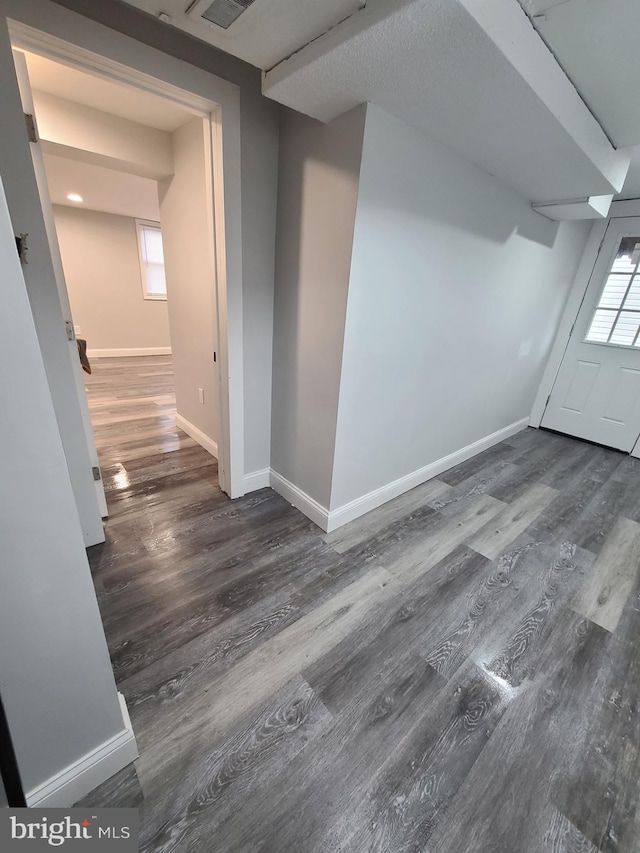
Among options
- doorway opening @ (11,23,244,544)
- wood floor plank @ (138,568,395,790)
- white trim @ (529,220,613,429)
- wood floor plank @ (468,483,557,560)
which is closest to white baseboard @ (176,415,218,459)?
doorway opening @ (11,23,244,544)

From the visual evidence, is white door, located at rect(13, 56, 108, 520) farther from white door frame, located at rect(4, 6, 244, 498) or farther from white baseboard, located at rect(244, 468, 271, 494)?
white baseboard, located at rect(244, 468, 271, 494)

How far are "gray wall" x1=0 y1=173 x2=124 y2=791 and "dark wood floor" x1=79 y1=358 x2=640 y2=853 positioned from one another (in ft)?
0.96

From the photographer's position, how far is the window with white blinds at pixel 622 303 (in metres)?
3.21

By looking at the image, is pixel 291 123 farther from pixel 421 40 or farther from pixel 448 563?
pixel 448 563

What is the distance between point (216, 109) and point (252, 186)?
1.08ft

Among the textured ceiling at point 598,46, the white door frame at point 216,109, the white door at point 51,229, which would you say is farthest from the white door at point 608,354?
the white door at point 51,229

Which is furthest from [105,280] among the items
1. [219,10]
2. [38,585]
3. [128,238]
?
[38,585]

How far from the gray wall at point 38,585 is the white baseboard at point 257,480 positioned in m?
1.50

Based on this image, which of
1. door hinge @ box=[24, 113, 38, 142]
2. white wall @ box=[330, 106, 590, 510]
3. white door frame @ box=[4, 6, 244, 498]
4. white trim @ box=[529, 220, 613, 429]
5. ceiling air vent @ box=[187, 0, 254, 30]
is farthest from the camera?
white trim @ box=[529, 220, 613, 429]

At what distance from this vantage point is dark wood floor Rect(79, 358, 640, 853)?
97 cm

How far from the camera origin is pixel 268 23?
3.49ft

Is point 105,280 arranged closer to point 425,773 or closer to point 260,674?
point 260,674

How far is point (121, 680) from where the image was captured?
1.25m

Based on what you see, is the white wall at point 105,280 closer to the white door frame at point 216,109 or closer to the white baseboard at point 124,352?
the white baseboard at point 124,352
